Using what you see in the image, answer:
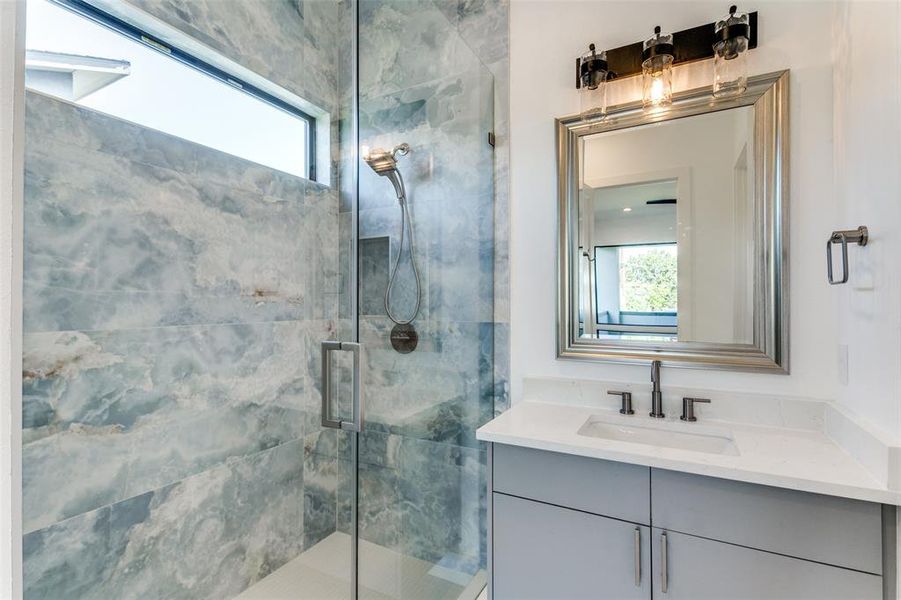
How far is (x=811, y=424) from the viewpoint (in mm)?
1444

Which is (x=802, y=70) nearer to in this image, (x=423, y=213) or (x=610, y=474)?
(x=423, y=213)

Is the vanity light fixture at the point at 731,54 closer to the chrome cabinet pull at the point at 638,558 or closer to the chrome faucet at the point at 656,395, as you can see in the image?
the chrome faucet at the point at 656,395

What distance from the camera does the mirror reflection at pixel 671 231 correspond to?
62.0 inches

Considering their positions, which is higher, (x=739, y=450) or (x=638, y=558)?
(x=739, y=450)

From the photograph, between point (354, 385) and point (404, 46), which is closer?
point (354, 385)

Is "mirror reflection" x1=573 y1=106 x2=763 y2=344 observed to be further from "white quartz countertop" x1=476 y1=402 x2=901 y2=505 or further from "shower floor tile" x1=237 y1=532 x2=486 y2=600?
"shower floor tile" x1=237 y1=532 x2=486 y2=600

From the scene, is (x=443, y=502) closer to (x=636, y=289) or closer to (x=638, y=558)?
(x=638, y=558)

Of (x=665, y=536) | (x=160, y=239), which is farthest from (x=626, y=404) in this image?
(x=160, y=239)

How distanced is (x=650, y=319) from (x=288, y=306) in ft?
5.29

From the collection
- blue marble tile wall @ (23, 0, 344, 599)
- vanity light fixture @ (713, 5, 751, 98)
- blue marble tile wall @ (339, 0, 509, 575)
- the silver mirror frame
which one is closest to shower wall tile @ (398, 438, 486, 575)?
blue marble tile wall @ (339, 0, 509, 575)

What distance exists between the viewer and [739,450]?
1295mm

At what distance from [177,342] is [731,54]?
2.27m

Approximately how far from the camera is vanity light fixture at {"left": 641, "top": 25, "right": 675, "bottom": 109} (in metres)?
1.58

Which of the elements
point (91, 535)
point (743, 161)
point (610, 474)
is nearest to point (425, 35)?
point (743, 161)
